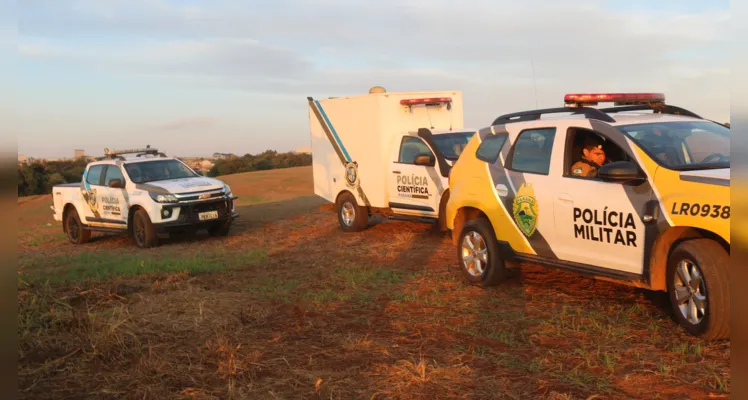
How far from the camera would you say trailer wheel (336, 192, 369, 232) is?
14477mm

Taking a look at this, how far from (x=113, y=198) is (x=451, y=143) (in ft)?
24.6

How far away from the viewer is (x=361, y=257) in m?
11.0

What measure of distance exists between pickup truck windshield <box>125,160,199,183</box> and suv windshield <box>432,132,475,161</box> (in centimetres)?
601

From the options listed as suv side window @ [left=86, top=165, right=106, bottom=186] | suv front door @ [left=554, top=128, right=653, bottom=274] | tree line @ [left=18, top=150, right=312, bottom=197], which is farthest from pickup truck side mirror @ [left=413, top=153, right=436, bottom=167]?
tree line @ [left=18, top=150, right=312, bottom=197]

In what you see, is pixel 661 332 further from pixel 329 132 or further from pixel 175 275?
pixel 329 132

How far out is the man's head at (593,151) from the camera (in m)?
6.94

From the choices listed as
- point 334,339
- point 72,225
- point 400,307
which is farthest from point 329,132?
point 334,339

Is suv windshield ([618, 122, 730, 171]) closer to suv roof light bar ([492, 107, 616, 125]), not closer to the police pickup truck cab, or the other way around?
the police pickup truck cab

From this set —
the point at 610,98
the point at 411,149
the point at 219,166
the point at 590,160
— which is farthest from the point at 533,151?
the point at 219,166

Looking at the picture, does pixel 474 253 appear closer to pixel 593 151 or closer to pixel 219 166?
pixel 593 151

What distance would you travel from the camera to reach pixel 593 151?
22.9ft

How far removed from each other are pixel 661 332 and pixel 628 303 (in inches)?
46.3

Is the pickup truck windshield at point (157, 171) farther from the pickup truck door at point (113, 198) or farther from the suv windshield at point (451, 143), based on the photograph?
the suv windshield at point (451, 143)

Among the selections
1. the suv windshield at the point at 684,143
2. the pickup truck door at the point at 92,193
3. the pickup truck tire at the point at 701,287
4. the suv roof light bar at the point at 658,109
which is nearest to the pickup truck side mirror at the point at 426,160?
the suv roof light bar at the point at 658,109
